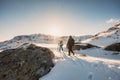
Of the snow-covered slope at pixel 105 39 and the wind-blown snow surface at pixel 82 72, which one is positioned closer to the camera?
the wind-blown snow surface at pixel 82 72

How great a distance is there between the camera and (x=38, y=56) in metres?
15.5

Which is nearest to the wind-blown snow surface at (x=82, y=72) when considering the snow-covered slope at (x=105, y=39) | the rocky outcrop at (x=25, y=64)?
the rocky outcrop at (x=25, y=64)

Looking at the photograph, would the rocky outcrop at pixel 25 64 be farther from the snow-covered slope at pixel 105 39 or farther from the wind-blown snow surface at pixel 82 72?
the snow-covered slope at pixel 105 39

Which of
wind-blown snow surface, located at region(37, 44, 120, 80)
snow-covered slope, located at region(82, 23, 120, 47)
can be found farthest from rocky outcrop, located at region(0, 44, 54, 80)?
snow-covered slope, located at region(82, 23, 120, 47)

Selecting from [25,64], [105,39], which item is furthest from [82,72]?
[105,39]

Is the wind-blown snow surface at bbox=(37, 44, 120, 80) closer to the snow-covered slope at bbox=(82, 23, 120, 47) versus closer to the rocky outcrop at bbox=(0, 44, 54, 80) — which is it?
the rocky outcrop at bbox=(0, 44, 54, 80)

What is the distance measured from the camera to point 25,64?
14.7m

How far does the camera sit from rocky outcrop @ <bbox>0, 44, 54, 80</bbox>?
527 inches

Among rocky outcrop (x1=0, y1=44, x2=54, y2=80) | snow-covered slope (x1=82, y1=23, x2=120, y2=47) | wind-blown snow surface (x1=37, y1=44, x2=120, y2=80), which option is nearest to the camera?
wind-blown snow surface (x1=37, y1=44, x2=120, y2=80)

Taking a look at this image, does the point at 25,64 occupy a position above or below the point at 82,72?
above

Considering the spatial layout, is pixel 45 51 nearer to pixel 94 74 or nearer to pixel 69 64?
pixel 69 64

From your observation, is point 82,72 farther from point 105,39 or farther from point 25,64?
point 105,39

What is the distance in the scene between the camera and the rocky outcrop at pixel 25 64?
13.4m

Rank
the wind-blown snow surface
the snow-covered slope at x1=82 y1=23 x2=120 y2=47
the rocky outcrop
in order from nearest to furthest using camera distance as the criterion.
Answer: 1. the wind-blown snow surface
2. the rocky outcrop
3. the snow-covered slope at x1=82 y1=23 x2=120 y2=47
